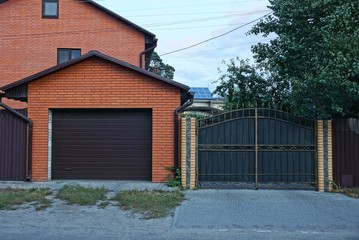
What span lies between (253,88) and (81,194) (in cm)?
765

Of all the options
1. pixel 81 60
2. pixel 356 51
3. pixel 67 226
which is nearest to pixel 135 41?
pixel 81 60

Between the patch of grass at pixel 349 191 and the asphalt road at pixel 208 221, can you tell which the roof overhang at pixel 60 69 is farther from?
the patch of grass at pixel 349 191

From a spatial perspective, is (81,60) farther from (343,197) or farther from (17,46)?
(17,46)

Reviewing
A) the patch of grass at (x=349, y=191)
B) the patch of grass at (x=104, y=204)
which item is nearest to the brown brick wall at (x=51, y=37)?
the patch of grass at (x=104, y=204)

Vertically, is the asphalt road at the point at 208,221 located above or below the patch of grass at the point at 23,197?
below

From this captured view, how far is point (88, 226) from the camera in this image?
721 cm

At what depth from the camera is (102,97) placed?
1176cm

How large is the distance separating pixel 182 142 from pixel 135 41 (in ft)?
37.4

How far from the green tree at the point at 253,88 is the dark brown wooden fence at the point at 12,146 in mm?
7731

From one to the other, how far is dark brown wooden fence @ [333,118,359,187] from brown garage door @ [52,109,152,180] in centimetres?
529

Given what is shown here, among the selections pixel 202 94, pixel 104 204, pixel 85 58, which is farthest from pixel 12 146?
pixel 202 94

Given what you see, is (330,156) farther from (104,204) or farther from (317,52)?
(104,204)

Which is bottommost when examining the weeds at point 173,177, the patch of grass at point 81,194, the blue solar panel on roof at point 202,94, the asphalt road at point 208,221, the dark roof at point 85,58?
the asphalt road at point 208,221

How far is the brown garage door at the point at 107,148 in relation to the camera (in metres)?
12.0
